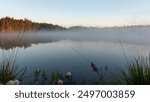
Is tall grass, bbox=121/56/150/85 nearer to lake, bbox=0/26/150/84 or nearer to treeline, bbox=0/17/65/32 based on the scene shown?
lake, bbox=0/26/150/84

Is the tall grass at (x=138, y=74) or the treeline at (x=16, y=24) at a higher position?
the treeline at (x=16, y=24)

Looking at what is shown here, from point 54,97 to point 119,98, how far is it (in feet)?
1.71

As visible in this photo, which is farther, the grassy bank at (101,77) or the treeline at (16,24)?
the treeline at (16,24)

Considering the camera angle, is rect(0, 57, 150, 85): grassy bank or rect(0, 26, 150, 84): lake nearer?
rect(0, 57, 150, 85): grassy bank

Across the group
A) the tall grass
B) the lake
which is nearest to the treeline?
the lake

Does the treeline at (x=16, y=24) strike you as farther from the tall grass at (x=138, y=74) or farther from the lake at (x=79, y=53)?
the tall grass at (x=138, y=74)

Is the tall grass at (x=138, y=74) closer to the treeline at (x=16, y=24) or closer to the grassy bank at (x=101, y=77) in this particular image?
the grassy bank at (x=101, y=77)

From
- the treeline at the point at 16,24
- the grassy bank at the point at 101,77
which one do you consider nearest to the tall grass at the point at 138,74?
the grassy bank at the point at 101,77

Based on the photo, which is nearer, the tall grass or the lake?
the tall grass

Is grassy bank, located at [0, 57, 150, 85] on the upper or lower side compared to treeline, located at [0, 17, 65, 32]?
lower

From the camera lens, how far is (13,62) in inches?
145

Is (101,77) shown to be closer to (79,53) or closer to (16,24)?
(79,53)

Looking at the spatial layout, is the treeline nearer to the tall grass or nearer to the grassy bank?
the grassy bank

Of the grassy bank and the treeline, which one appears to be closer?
the grassy bank
